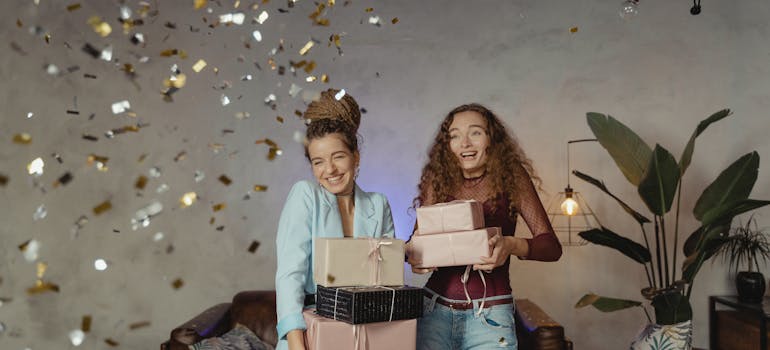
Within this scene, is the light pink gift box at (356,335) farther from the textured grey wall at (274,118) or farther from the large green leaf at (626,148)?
the textured grey wall at (274,118)

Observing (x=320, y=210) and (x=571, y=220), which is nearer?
(x=320, y=210)

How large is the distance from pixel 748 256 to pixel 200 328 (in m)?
3.05

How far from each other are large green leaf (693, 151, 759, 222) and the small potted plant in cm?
35

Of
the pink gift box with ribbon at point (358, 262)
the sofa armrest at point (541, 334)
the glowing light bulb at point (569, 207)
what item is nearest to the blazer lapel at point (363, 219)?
the pink gift box with ribbon at point (358, 262)

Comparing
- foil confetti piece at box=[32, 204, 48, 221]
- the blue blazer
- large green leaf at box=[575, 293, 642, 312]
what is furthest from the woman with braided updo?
foil confetti piece at box=[32, 204, 48, 221]

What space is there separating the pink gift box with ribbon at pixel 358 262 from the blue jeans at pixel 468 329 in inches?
11.7

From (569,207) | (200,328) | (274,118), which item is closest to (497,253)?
(200,328)

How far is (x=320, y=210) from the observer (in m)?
1.62

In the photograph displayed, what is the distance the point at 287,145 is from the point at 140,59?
39.3 inches

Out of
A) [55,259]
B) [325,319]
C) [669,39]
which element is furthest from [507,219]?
[55,259]

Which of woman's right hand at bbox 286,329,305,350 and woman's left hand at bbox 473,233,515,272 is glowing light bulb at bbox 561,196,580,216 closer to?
woman's left hand at bbox 473,233,515,272

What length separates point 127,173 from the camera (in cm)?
354

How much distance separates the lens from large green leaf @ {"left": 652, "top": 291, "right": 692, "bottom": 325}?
2.93m

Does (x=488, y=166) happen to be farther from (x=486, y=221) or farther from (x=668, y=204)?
(x=668, y=204)
